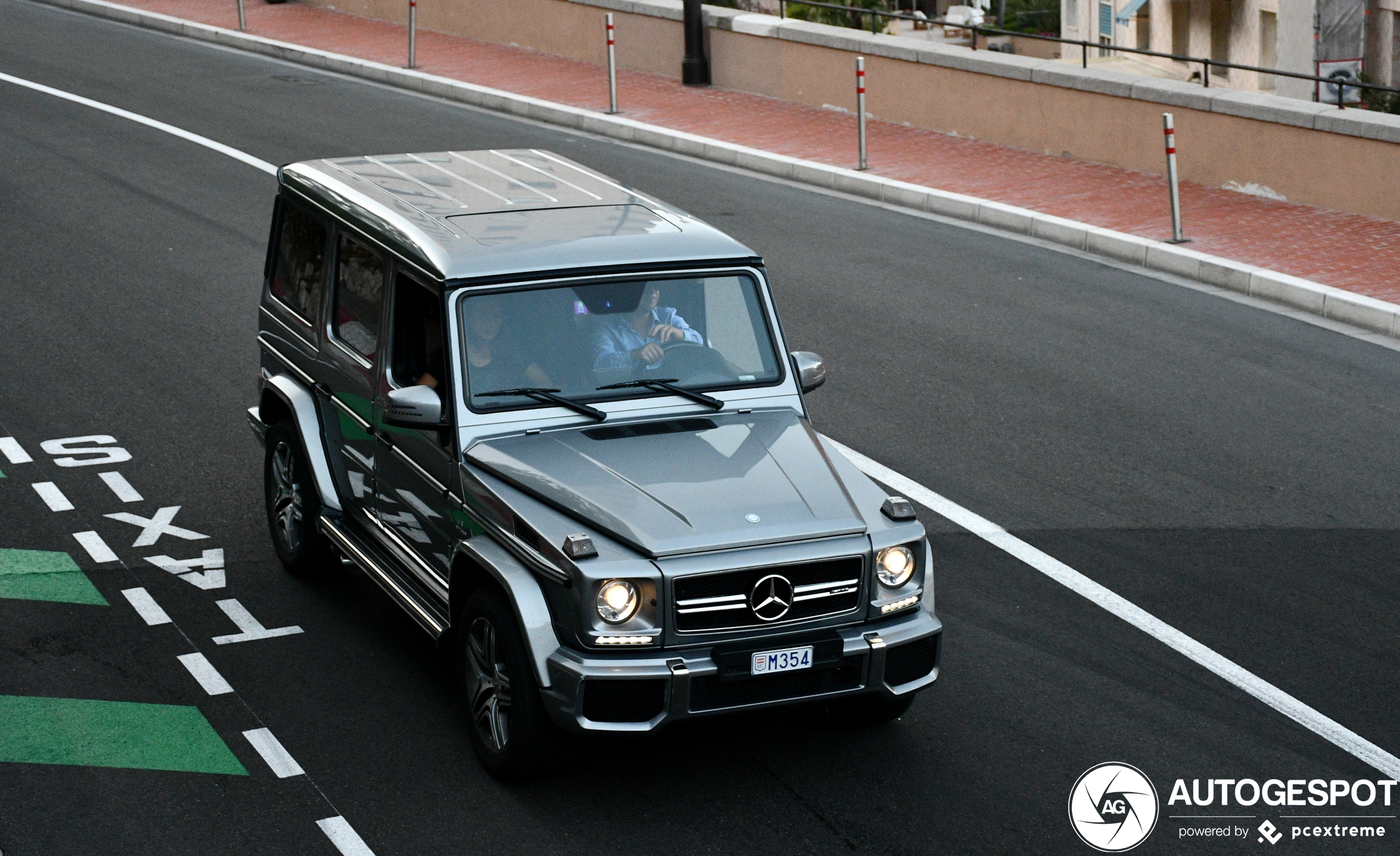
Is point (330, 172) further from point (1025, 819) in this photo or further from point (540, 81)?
point (540, 81)

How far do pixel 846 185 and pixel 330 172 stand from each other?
10.0 meters

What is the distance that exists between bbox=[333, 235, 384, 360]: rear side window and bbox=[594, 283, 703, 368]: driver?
1.13m

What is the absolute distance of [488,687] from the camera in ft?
21.0

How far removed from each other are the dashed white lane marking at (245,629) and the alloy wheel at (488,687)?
1.70 metres

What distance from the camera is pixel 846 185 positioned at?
17.6m

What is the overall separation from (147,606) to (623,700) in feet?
11.0

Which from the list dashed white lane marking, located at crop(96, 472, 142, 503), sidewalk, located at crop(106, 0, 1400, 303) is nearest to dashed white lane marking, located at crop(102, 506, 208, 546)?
dashed white lane marking, located at crop(96, 472, 142, 503)

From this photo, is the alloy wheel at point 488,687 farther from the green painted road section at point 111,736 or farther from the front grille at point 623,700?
the green painted road section at point 111,736

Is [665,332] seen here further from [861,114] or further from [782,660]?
[861,114]

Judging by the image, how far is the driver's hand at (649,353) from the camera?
22.9 ft

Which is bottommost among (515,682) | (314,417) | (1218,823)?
(1218,823)

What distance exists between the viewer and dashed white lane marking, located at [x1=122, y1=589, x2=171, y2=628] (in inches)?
313

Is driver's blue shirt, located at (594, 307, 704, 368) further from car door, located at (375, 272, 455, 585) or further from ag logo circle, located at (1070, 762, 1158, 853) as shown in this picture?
ag logo circle, located at (1070, 762, 1158, 853)

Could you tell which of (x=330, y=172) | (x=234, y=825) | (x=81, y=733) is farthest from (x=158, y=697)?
(x=330, y=172)
